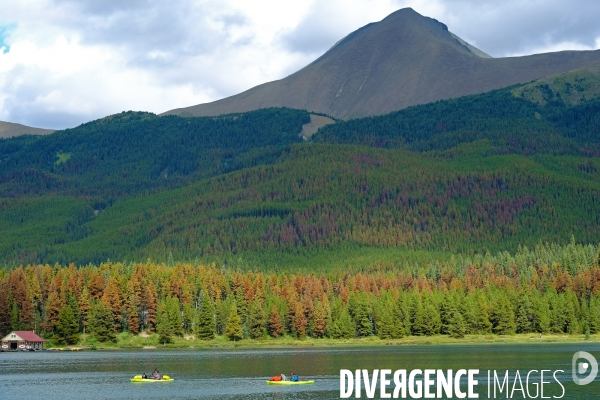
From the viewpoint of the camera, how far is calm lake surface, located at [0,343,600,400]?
404 feet

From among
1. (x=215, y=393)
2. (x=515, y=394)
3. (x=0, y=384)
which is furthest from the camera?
(x=0, y=384)

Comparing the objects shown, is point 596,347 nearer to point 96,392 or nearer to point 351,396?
point 351,396

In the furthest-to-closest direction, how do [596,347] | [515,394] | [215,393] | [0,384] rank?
1. [596,347]
2. [0,384]
3. [215,393]
4. [515,394]

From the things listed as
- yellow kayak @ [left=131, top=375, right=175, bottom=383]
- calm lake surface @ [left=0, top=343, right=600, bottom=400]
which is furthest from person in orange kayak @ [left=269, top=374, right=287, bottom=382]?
yellow kayak @ [left=131, top=375, right=175, bottom=383]

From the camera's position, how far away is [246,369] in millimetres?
156125

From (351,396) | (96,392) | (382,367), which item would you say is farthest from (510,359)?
(96,392)

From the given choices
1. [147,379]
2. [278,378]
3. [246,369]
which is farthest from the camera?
[246,369]

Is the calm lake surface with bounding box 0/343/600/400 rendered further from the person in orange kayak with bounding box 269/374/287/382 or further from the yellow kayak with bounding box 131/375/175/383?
the person in orange kayak with bounding box 269/374/287/382

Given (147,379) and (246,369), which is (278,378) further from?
(246,369)

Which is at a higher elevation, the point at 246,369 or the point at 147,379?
the point at 246,369

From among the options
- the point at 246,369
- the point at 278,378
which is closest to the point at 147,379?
the point at 278,378

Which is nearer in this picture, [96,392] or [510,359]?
[96,392]

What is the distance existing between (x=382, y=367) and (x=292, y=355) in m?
44.3

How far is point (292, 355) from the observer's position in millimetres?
188625
